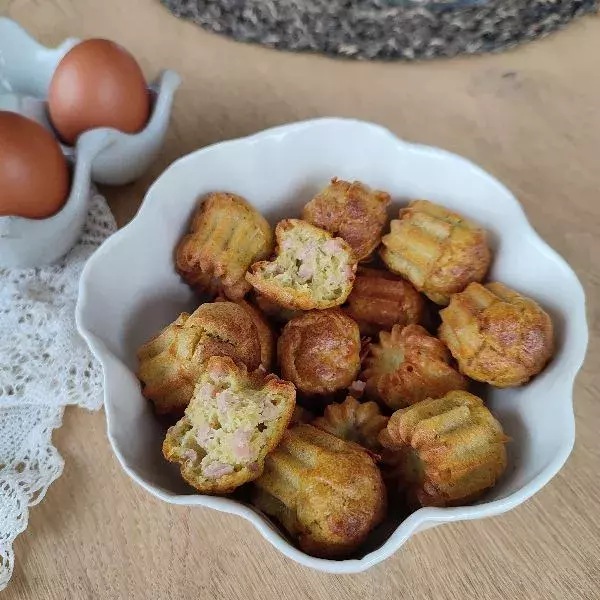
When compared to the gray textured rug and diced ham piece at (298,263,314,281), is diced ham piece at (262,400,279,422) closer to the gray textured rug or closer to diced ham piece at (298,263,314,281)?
diced ham piece at (298,263,314,281)

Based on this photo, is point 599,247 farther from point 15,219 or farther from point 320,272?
point 15,219

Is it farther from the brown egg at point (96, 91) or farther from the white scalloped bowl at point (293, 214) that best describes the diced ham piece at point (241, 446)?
the brown egg at point (96, 91)

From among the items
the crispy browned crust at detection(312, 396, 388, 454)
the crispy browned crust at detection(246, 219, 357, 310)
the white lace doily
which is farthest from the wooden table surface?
the crispy browned crust at detection(246, 219, 357, 310)

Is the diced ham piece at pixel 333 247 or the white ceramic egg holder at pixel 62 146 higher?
the diced ham piece at pixel 333 247

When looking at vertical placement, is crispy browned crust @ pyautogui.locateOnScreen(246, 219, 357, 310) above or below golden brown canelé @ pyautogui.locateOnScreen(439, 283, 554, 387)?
below

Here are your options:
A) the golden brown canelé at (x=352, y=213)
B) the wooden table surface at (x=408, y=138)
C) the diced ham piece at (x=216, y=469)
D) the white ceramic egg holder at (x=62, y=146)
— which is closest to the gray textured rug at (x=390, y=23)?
the wooden table surface at (x=408, y=138)

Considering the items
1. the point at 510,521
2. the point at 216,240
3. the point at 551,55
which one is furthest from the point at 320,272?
the point at 551,55

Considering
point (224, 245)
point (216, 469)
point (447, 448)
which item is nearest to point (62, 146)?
point (224, 245)

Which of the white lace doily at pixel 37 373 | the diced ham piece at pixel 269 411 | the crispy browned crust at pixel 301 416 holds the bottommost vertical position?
the white lace doily at pixel 37 373
